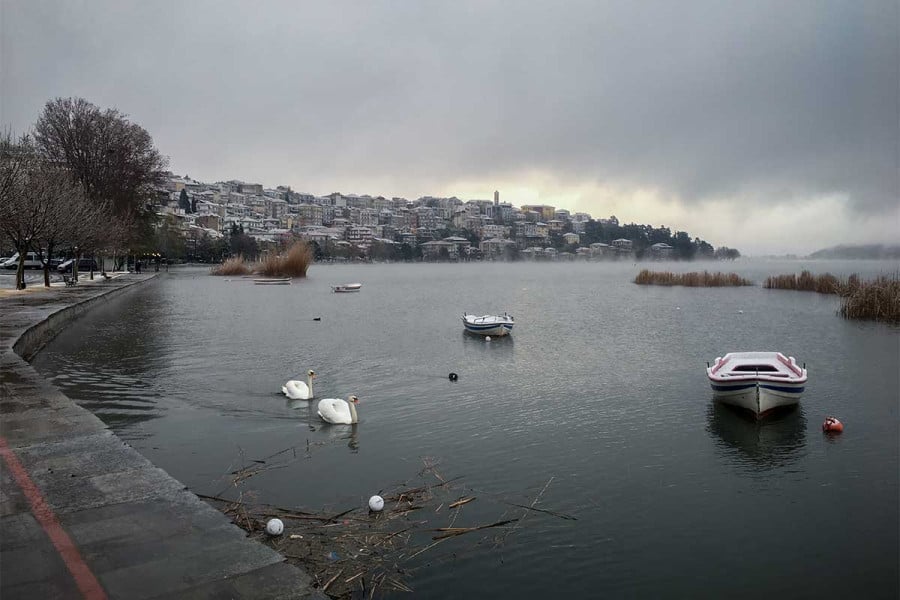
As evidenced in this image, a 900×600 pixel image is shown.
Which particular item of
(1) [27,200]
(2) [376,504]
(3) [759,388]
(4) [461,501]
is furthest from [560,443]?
(1) [27,200]

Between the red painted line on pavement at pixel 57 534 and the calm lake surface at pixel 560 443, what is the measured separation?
2.14m

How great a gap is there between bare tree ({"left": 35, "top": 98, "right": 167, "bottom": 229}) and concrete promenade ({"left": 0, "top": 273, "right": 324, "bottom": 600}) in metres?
43.7

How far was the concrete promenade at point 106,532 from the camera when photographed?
4613mm

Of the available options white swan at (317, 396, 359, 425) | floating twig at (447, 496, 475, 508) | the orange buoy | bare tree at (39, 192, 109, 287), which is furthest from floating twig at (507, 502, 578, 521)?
bare tree at (39, 192, 109, 287)

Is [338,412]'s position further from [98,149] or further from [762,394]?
[98,149]

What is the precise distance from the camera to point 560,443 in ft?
35.6

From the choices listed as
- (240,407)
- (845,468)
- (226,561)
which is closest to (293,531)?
(226,561)

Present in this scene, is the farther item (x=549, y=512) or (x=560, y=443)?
(x=560, y=443)

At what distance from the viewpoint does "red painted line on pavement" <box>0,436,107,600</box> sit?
4.52 m

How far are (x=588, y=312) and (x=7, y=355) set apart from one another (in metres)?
26.9

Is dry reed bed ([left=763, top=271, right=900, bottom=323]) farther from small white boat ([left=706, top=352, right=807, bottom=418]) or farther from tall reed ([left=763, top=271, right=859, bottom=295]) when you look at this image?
small white boat ([left=706, top=352, right=807, bottom=418])

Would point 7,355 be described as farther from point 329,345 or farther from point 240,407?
point 329,345

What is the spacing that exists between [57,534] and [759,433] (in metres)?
11.0

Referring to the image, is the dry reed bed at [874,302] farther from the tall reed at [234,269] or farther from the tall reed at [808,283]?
the tall reed at [234,269]
